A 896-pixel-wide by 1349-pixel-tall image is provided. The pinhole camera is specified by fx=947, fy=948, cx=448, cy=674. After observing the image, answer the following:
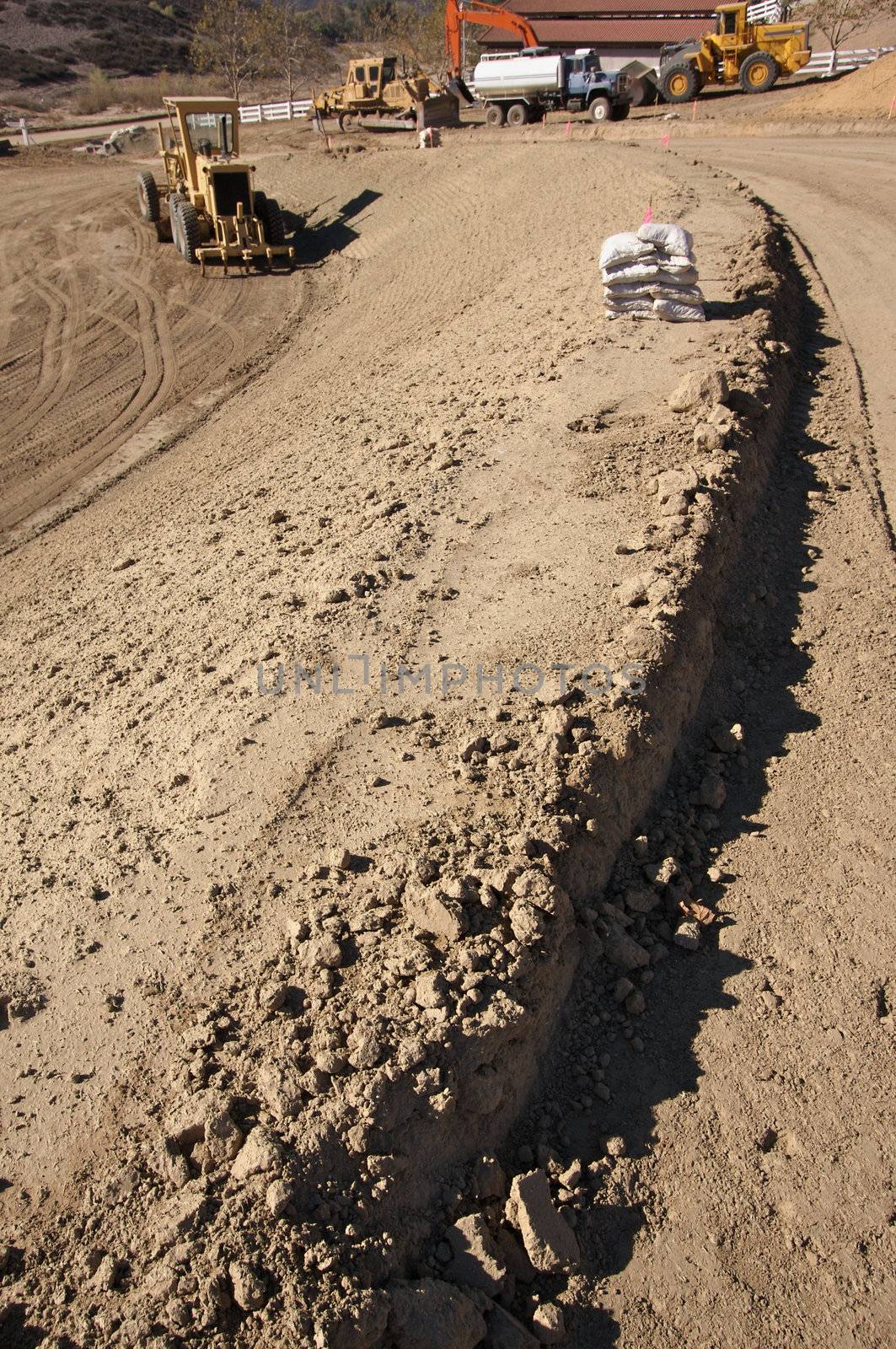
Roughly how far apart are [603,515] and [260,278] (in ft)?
37.0

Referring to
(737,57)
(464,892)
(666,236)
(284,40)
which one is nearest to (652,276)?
(666,236)

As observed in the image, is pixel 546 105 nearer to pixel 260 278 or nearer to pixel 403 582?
pixel 260 278

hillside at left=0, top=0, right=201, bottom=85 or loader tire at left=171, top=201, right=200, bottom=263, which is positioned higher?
hillside at left=0, top=0, right=201, bottom=85

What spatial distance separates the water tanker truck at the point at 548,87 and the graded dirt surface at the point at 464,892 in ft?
72.5

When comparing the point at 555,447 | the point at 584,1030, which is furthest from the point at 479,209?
the point at 584,1030

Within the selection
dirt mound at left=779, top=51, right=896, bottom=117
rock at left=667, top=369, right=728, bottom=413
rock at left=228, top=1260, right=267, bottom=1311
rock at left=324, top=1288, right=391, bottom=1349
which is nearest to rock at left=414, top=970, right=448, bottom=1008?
rock at left=324, top=1288, right=391, bottom=1349

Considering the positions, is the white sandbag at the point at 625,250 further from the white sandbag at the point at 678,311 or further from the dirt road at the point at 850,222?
the dirt road at the point at 850,222

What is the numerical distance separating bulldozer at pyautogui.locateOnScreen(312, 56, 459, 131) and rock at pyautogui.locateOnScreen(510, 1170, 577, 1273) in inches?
1138

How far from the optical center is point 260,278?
15625 millimetres

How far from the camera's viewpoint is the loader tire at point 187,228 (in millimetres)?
15502

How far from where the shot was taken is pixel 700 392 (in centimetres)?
772

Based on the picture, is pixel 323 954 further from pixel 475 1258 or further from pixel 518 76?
pixel 518 76

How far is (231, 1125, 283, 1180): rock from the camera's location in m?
3.16

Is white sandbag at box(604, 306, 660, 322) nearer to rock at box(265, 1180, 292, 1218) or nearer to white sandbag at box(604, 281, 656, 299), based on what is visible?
white sandbag at box(604, 281, 656, 299)
